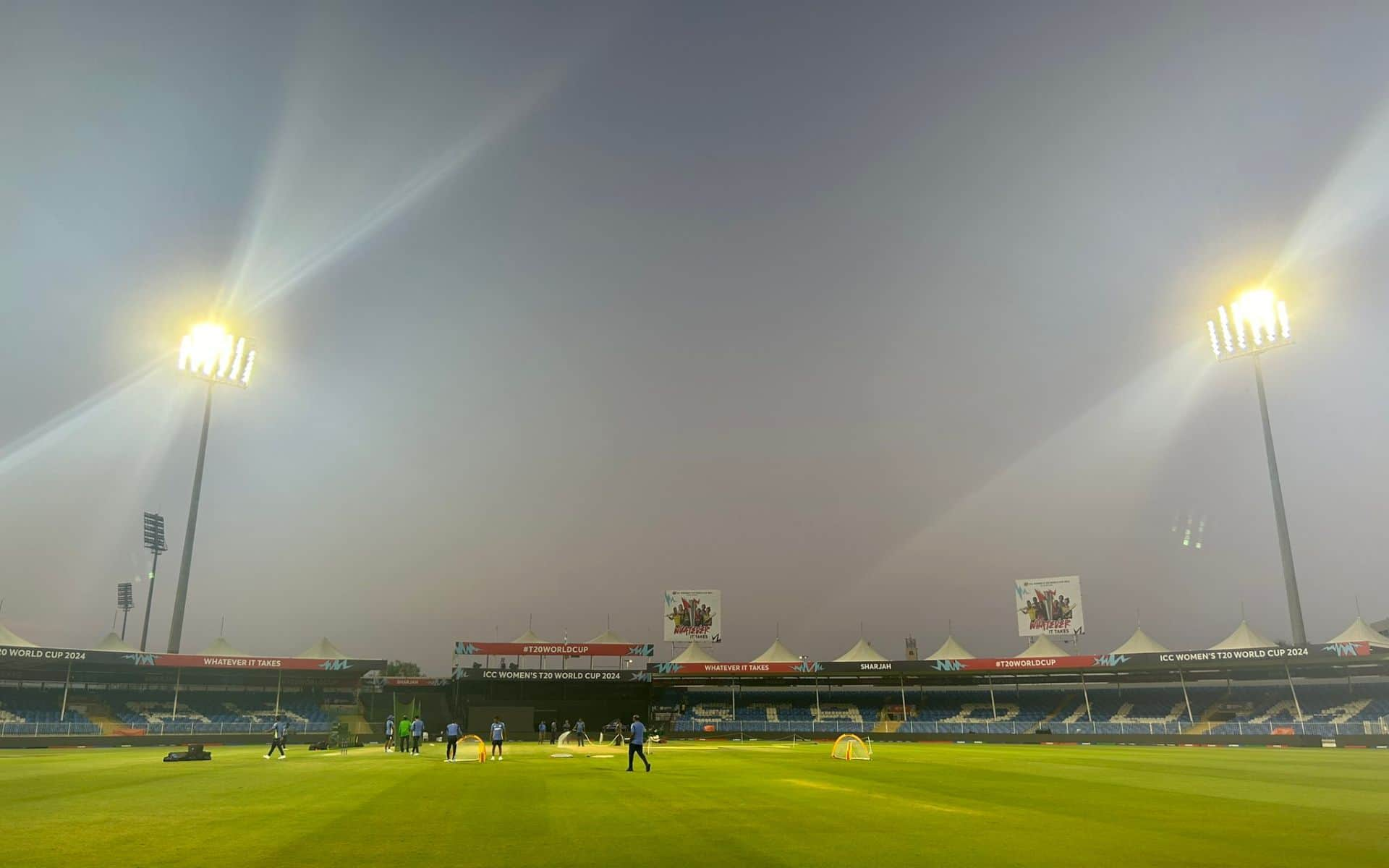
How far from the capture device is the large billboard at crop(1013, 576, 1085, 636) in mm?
74688

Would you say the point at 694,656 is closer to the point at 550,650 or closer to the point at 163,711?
the point at 550,650

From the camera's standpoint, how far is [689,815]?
15531 mm

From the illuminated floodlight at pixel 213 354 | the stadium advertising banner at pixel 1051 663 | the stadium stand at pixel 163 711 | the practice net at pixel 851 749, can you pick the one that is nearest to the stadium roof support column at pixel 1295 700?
the stadium advertising banner at pixel 1051 663

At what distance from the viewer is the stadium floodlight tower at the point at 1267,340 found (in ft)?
195

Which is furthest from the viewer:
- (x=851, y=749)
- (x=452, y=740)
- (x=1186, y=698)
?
(x=1186, y=698)

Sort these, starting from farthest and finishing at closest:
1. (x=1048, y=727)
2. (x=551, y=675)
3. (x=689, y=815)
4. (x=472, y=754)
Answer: (x=551, y=675) → (x=1048, y=727) → (x=472, y=754) → (x=689, y=815)

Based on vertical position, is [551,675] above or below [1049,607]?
below

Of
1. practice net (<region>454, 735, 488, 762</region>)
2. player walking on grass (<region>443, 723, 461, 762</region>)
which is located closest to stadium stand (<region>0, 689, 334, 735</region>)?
practice net (<region>454, 735, 488, 762</region>)

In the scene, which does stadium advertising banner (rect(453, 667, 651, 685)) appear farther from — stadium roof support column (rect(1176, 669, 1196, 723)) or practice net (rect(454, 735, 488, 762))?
stadium roof support column (rect(1176, 669, 1196, 723))

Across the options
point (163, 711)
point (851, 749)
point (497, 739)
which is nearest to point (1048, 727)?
point (851, 749)

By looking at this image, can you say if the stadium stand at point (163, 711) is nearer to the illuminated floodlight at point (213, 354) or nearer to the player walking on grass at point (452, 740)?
the illuminated floodlight at point (213, 354)

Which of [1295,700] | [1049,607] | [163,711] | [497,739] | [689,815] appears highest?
[1049,607]

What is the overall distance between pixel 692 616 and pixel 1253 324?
175 ft

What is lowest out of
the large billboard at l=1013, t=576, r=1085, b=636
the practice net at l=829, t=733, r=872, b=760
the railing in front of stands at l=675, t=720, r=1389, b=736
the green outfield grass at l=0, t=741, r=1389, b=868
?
the railing in front of stands at l=675, t=720, r=1389, b=736
